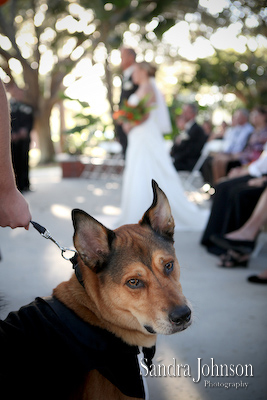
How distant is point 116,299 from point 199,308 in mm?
2228

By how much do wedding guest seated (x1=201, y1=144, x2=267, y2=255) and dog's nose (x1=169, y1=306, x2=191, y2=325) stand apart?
383cm

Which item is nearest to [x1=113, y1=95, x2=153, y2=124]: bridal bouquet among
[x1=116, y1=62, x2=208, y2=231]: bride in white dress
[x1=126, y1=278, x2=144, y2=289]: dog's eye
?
[x1=116, y1=62, x2=208, y2=231]: bride in white dress

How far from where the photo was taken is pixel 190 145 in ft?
A: 35.9

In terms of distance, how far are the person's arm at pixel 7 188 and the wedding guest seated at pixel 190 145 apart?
9387 millimetres

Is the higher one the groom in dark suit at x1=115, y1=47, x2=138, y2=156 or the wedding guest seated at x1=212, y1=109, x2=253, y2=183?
the groom in dark suit at x1=115, y1=47, x2=138, y2=156

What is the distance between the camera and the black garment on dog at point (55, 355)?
5.22 feet

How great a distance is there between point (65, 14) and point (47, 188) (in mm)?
8760

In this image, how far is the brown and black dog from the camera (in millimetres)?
1847

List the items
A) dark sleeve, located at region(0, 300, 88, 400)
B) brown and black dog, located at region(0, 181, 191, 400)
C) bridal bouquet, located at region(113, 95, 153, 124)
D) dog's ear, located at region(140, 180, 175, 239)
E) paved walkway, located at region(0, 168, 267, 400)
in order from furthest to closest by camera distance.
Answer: bridal bouquet, located at region(113, 95, 153, 124) < paved walkway, located at region(0, 168, 267, 400) < dog's ear, located at region(140, 180, 175, 239) < brown and black dog, located at region(0, 181, 191, 400) < dark sleeve, located at region(0, 300, 88, 400)

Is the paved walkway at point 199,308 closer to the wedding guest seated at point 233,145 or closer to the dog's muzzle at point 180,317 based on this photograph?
the dog's muzzle at point 180,317

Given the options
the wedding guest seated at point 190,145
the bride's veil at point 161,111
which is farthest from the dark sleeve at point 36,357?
the wedding guest seated at point 190,145

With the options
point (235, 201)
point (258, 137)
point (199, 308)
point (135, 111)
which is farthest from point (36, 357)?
point (258, 137)

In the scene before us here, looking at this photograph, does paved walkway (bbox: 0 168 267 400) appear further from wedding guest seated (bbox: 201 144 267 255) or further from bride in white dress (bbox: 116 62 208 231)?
bride in white dress (bbox: 116 62 208 231)

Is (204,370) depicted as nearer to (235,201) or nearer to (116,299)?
(116,299)
